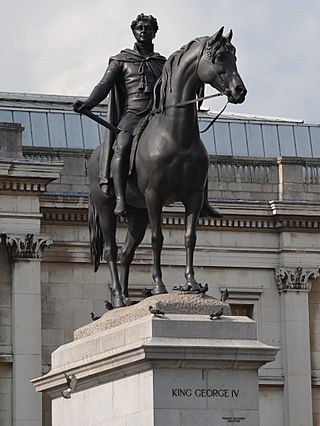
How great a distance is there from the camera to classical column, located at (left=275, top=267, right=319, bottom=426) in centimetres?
6088

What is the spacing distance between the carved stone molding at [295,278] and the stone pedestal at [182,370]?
3341 centimetres

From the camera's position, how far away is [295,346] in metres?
61.2

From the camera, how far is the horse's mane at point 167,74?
29.1 m

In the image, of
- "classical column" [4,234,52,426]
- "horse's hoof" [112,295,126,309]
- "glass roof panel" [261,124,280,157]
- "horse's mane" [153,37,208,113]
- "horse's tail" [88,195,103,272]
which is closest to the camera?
"horse's mane" [153,37,208,113]

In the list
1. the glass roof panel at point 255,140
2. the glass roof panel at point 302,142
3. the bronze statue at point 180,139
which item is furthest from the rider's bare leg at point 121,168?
the glass roof panel at point 302,142

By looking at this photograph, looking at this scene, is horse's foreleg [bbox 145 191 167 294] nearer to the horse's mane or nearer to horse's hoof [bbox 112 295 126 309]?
horse's hoof [bbox 112 295 126 309]

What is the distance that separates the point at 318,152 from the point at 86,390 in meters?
39.3

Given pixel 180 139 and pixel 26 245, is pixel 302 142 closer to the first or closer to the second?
pixel 26 245

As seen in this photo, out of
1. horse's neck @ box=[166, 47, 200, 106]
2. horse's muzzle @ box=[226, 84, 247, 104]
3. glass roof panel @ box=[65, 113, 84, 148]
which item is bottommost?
horse's muzzle @ box=[226, 84, 247, 104]

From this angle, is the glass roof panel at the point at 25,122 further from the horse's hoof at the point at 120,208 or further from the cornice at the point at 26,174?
the horse's hoof at the point at 120,208

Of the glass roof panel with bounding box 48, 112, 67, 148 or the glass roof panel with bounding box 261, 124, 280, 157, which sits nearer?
the glass roof panel with bounding box 48, 112, 67, 148

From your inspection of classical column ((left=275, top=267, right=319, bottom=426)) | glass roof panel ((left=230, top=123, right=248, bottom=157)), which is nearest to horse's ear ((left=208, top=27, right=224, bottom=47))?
classical column ((left=275, top=267, right=319, bottom=426))

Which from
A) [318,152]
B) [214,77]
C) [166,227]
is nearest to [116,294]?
[214,77]

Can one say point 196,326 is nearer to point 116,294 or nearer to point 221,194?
point 116,294
